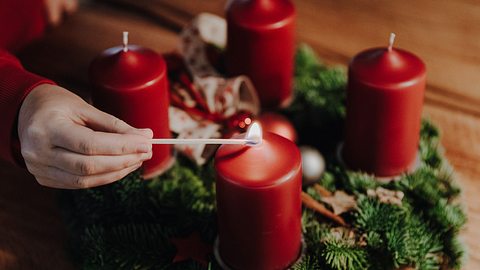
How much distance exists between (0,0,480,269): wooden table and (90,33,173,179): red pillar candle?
18 cm

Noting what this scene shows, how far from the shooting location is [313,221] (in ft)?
3.29

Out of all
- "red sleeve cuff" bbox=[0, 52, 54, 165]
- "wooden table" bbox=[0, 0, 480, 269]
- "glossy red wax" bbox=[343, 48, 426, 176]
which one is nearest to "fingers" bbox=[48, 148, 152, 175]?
"red sleeve cuff" bbox=[0, 52, 54, 165]

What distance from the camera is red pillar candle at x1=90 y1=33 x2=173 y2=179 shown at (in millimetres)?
1005

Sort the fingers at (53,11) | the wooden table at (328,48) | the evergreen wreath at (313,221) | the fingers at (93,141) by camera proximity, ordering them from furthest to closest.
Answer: the fingers at (53,11) < the wooden table at (328,48) < the evergreen wreath at (313,221) < the fingers at (93,141)

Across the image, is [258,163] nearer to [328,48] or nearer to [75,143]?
[75,143]

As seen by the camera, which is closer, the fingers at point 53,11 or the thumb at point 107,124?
the thumb at point 107,124

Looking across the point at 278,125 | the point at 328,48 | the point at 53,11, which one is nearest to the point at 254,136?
the point at 278,125

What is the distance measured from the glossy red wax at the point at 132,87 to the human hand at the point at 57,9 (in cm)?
44

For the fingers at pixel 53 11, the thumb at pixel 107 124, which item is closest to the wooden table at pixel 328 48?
the fingers at pixel 53 11

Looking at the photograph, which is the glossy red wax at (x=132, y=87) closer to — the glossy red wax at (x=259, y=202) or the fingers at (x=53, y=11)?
the glossy red wax at (x=259, y=202)

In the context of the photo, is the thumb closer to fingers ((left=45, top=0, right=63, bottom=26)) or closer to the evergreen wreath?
the evergreen wreath

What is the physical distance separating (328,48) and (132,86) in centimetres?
51

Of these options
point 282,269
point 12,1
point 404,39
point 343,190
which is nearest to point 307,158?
point 343,190

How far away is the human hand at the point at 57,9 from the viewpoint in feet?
4.70
